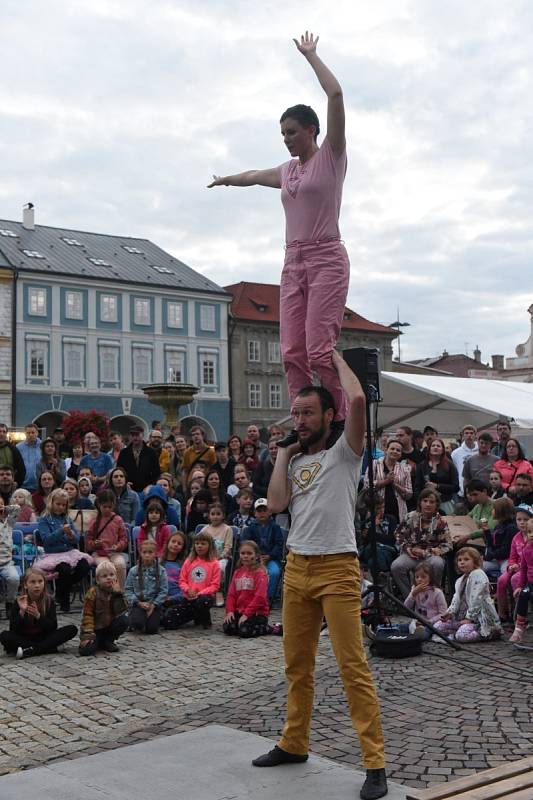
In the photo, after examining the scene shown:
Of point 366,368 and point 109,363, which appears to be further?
point 109,363

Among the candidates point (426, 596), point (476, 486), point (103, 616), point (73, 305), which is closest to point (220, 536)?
point (103, 616)

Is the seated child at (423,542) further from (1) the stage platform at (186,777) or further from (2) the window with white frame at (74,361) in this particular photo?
(2) the window with white frame at (74,361)

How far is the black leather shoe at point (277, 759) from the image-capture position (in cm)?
452

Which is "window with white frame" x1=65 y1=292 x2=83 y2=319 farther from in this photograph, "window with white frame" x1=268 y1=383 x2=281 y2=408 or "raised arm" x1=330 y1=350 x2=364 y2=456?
"raised arm" x1=330 y1=350 x2=364 y2=456

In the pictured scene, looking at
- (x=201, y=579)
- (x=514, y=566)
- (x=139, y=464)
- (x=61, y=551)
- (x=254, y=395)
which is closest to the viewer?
(x=514, y=566)

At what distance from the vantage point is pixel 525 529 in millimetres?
8953

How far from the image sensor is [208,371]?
177ft

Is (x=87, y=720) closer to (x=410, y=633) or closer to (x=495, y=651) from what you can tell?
(x=410, y=633)

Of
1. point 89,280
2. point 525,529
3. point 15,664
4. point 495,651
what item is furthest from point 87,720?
point 89,280

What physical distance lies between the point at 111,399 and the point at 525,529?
42.6 meters

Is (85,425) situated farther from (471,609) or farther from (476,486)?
(471,609)

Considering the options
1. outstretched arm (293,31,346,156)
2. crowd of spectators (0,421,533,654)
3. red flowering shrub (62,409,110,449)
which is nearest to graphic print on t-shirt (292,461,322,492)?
outstretched arm (293,31,346,156)

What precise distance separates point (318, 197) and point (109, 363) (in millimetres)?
46009

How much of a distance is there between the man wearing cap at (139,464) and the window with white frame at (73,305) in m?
36.9
